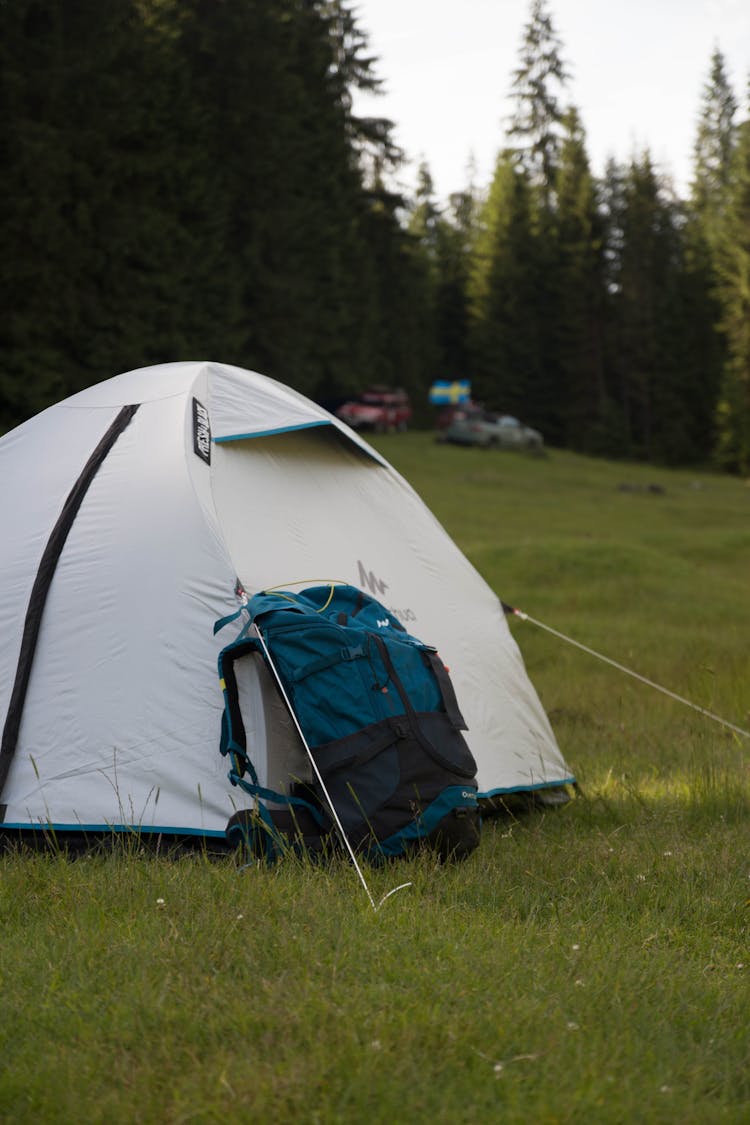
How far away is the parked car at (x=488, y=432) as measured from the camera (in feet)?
127

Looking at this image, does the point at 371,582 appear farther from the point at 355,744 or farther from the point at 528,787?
the point at 355,744

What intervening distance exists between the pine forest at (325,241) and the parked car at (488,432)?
3.65m

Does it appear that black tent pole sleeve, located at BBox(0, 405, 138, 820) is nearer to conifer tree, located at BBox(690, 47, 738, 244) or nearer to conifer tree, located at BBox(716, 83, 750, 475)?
conifer tree, located at BBox(716, 83, 750, 475)

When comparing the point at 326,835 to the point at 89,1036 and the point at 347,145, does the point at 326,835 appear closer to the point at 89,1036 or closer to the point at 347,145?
the point at 89,1036

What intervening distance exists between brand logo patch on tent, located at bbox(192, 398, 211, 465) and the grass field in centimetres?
183

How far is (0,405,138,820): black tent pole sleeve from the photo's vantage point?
14.6 feet

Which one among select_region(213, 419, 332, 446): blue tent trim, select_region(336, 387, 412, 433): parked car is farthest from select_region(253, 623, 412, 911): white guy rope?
select_region(336, 387, 412, 433): parked car

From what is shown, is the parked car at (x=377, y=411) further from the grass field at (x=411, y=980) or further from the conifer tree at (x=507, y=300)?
the grass field at (x=411, y=980)

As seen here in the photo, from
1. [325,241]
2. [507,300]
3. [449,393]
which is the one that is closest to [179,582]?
[325,241]

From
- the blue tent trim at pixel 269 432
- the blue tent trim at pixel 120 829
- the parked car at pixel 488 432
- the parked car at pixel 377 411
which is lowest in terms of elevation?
the blue tent trim at pixel 120 829

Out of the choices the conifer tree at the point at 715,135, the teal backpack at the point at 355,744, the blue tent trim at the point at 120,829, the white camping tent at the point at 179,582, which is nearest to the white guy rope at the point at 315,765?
the teal backpack at the point at 355,744

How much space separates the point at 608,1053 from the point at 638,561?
11.7 metres

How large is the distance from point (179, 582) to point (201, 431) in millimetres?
910

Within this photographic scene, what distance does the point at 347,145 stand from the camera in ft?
133
